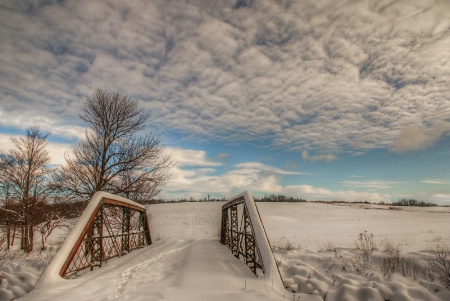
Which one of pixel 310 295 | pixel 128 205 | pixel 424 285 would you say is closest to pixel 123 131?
pixel 128 205

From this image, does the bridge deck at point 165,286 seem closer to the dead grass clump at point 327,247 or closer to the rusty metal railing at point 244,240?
the rusty metal railing at point 244,240

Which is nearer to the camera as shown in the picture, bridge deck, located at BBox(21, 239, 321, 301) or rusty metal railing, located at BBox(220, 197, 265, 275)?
bridge deck, located at BBox(21, 239, 321, 301)

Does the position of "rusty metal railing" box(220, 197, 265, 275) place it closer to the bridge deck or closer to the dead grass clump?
the bridge deck

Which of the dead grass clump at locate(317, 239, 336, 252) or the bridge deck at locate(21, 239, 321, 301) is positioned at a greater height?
the bridge deck at locate(21, 239, 321, 301)

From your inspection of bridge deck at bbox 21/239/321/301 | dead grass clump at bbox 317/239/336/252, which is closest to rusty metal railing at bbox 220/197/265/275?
bridge deck at bbox 21/239/321/301

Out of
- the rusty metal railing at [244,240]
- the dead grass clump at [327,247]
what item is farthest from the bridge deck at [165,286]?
the dead grass clump at [327,247]

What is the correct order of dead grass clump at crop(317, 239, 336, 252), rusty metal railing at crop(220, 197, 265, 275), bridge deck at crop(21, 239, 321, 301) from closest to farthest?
bridge deck at crop(21, 239, 321, 301), rusty metal railing at crop(220, 197, 265, 275), dead grass clump at crop(317, 239, 336, 252)

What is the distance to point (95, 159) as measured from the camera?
14.4 meters

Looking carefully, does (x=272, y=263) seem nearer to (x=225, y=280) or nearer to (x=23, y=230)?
(x=225, y=280)

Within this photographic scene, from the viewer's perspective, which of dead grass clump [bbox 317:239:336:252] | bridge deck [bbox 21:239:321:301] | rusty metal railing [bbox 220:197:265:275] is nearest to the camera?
bridge deck [bbox 21:239:321:301]

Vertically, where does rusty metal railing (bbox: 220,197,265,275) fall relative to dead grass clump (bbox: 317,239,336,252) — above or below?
above

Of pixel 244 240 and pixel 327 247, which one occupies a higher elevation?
pixel 244 240

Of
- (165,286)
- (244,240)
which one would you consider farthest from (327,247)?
(165,286)

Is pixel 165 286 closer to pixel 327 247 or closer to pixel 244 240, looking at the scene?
pixel 244 240
